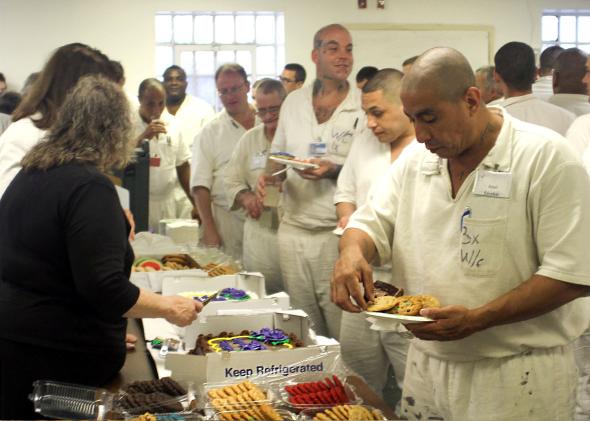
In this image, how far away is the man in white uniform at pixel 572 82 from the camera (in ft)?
14.7

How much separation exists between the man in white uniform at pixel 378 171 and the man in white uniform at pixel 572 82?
1549mm

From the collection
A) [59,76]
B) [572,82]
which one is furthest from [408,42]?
[59,76]

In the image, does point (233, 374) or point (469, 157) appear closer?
point (469, 157)

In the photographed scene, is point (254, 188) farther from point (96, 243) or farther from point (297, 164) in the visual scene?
point (96, 243)

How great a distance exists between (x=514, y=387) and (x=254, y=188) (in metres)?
2.86

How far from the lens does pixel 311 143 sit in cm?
402

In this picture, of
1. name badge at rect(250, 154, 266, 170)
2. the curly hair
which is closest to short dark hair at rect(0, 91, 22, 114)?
name badge at rect(250, 154, 266, 170)

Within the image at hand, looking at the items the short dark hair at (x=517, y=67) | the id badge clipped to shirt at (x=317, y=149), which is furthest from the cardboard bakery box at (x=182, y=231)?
the short dark hair at (x=517, y=67)

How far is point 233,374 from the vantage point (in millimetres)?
2266

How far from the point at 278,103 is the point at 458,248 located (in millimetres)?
2679

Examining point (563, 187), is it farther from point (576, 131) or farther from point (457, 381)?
point (576, 131)

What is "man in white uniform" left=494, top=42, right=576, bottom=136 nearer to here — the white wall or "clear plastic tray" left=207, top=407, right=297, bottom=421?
"clear plastic tray" left=207, top=407, right=297, bottom=421

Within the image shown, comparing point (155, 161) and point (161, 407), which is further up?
point (155, 161)

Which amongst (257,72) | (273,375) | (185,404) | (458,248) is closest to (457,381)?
(458,248)
